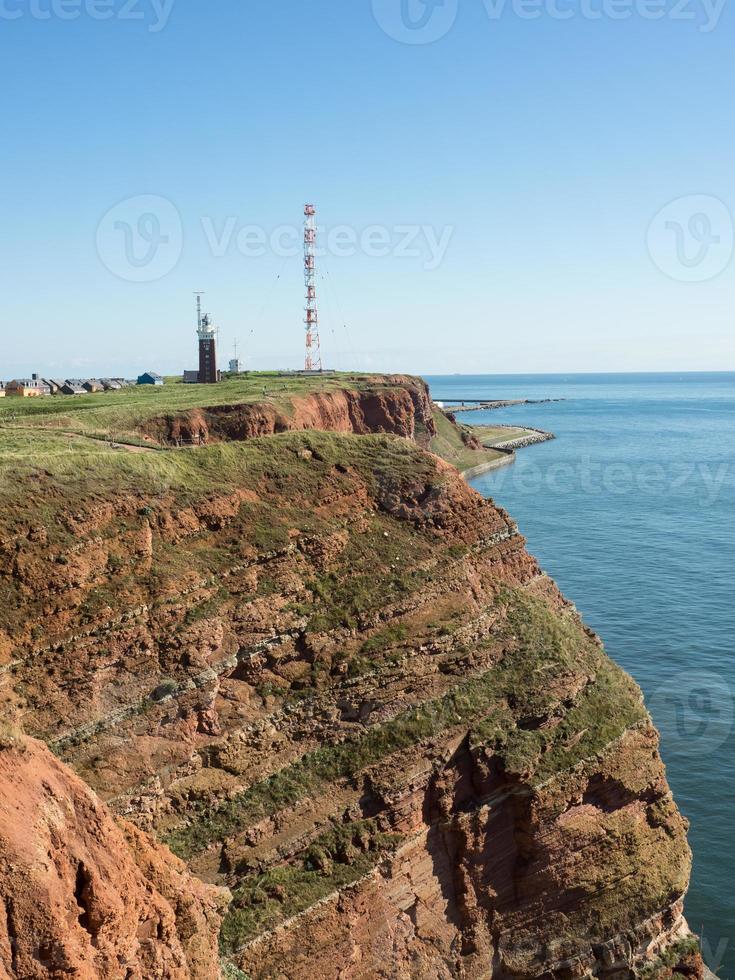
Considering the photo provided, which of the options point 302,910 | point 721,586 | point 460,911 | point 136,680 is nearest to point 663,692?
point 721,586

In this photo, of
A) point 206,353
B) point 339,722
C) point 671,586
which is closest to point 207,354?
point 206,353

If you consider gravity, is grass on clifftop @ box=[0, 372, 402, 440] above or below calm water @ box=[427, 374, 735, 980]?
above

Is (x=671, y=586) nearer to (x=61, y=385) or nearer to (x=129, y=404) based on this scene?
(x=129, y=404)

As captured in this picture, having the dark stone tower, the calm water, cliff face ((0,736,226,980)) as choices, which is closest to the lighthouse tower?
the dark stone tower

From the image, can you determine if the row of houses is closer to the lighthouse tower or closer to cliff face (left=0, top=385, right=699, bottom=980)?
the lighthouse tower

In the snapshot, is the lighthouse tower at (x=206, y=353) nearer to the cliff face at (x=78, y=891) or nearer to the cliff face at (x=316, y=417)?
the cliff face at (x=316, y=417)

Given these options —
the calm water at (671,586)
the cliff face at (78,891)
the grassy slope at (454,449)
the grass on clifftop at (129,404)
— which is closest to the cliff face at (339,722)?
the cliff face at (78,891)

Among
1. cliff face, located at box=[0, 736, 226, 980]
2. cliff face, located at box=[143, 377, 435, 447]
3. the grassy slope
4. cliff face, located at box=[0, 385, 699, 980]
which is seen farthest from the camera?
the grassy slope
